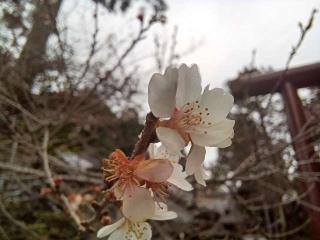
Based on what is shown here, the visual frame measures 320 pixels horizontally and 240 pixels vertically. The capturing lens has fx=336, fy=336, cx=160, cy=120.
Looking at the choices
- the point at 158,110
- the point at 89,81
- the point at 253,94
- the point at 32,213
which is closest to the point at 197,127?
the point at 158,110

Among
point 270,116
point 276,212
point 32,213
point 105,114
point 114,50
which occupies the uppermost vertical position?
point 114,50

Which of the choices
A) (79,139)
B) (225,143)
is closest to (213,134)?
(225,143)

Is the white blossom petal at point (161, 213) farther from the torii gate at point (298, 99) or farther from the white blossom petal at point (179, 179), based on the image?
the torii gate at point (298, 99)

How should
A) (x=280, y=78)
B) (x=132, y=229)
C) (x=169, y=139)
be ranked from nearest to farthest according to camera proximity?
(x=169, y=139) < (x=132, y=229) < (x=280, y=78)

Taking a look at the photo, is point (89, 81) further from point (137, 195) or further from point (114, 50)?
point (137, 195)

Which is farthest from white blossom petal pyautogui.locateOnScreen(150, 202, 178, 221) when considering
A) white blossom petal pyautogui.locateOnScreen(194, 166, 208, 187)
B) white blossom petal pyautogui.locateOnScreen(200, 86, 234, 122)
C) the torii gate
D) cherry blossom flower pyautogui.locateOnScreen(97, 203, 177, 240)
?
the torii gate

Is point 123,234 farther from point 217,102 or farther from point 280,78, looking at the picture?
point 280,78
